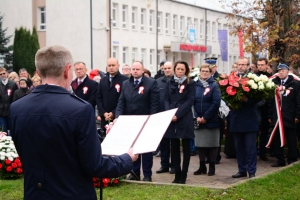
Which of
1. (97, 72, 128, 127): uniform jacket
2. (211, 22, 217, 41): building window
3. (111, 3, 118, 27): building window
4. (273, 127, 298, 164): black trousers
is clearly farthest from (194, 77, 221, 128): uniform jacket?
(211, 22, 217, 41): building window

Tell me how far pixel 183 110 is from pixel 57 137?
657cm

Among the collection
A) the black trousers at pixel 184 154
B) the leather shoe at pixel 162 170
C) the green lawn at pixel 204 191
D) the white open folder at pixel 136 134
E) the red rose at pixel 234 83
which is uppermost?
the red rose at pixel 234 83

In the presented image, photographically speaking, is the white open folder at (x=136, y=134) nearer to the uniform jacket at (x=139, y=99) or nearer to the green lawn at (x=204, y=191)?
the green lawn at (x=204, y=191)

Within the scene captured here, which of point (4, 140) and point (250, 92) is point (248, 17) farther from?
point (4, 140)

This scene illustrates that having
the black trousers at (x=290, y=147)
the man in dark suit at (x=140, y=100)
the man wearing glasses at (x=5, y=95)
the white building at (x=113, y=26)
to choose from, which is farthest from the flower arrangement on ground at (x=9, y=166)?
the white building at (x=113, y=26)

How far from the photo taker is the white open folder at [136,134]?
5.13 meters

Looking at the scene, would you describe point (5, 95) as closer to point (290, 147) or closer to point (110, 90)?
point (110, 90)

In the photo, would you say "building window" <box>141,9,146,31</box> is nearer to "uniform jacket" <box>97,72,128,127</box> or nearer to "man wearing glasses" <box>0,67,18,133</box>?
"man wearing glasses" <box>0,67,18,133</box>

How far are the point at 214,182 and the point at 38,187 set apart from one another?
722 cm

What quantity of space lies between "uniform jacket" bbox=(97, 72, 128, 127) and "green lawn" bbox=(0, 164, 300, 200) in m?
2.24

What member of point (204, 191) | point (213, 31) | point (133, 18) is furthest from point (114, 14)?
point (204, 191)

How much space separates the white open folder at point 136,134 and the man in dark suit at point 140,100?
540 centimetres

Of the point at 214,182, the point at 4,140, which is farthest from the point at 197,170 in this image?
the point at 4,140

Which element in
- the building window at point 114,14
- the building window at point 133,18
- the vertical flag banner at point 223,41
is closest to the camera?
the vertical flag banner at point 223,41
